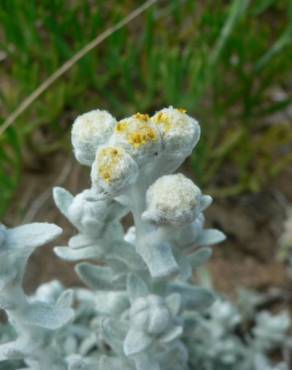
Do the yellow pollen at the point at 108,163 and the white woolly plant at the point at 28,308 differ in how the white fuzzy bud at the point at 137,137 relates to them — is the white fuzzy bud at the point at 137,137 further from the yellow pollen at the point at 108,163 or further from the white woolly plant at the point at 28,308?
the white woolly plant at the point at 28,308

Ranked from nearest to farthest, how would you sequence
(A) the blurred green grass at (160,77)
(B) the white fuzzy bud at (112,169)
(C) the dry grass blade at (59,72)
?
1. (B) the white fuzzy bud at (112,169)
2. (C) the dry grass blade at (59,72)
3. (A) the blurred green grass at (160,77)

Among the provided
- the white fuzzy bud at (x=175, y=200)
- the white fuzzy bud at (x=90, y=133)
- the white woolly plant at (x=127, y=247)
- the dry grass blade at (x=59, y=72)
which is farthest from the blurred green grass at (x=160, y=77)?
the white fuzzy bud at (x=175, y=200)

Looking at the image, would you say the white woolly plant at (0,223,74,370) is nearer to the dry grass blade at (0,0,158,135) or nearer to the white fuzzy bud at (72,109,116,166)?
the white fuzzy bud at (72,109,116,166)

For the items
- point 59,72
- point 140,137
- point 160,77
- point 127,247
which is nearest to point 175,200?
point 140,137

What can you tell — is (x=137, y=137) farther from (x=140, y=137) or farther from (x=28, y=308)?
(x=28, y=308)

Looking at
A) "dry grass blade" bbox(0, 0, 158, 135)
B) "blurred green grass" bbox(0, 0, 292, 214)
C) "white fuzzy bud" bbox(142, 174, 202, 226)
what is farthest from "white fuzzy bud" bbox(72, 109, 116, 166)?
"blurred green grass" bbox(0, 0, 292, 214)

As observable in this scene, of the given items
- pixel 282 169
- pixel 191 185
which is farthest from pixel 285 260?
pixel 191 185

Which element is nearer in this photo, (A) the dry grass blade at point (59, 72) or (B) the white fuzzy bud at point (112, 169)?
(B) the white fuzzy bud at point (112, 169)
